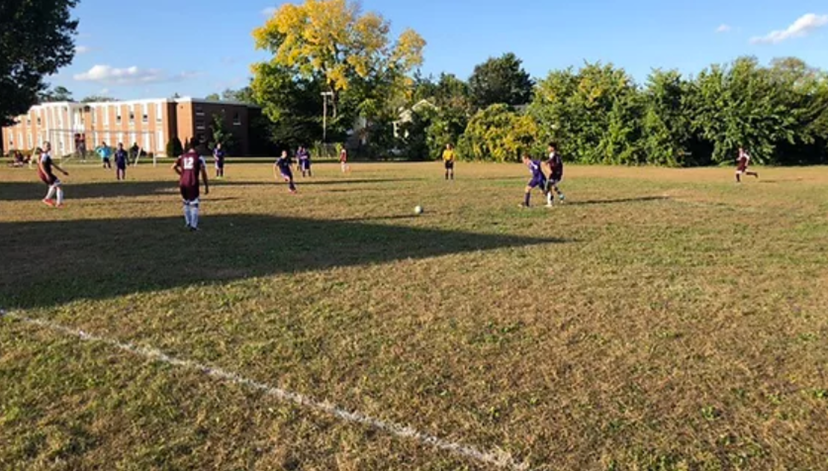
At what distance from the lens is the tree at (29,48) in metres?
34.1

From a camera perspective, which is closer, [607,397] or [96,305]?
[607,397]

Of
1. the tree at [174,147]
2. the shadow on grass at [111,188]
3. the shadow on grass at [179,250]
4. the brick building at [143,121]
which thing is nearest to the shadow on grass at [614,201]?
the shadow on grass at [179,250]

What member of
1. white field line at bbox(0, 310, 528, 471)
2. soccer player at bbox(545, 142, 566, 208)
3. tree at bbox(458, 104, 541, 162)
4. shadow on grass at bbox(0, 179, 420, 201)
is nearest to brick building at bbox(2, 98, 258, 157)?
tree at bbox(458, 104, 541, 162)

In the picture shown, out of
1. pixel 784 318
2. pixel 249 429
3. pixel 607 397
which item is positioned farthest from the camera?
pixel 784 318

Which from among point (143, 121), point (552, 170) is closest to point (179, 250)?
point (552, 170)

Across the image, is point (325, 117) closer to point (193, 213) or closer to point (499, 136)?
point (499, 136)

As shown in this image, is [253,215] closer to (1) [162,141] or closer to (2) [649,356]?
(2) [649,356]

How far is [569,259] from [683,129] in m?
37.3

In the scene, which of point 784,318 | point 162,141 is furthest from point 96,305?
point 162,141

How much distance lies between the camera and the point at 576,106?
1860 inches

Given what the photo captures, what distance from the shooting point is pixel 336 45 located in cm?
6006

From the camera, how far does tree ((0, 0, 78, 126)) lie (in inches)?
1342

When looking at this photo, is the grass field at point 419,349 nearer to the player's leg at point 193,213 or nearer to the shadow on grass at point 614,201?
the player's leg at point 193,213

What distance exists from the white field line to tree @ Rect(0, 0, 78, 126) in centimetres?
3494
